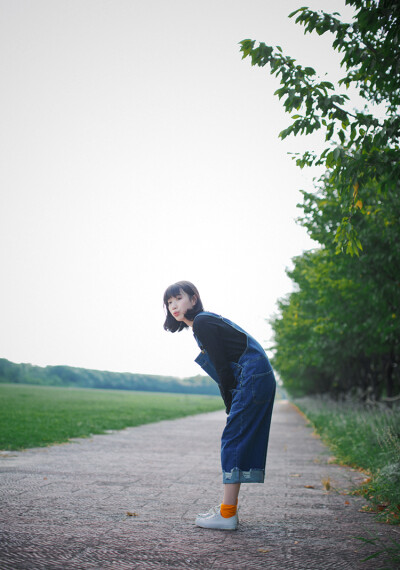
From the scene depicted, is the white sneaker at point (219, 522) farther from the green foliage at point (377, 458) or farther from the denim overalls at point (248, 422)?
the green foliage at point (377, 458)

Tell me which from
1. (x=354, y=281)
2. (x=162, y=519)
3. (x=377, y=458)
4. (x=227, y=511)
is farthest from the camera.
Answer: (x=354, y=281)

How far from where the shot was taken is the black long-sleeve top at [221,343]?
343cm

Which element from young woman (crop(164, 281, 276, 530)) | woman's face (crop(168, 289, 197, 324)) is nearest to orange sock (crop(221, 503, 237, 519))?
young woman (crop(164, 281, 276, 530))

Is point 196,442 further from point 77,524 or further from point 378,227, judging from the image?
point 77,524

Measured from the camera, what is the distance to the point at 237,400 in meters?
3.45

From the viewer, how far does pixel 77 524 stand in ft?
10.8

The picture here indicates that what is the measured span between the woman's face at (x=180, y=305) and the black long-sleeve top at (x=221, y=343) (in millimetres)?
313

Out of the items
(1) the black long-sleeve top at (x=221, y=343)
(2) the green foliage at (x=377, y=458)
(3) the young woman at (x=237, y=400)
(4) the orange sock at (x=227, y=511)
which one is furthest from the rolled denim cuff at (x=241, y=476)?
(2) the green foliage at (x=377, y=458)

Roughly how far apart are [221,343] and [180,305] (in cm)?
52

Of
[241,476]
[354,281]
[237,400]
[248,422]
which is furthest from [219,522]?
[354,281]

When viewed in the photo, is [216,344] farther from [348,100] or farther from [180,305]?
[348,100]

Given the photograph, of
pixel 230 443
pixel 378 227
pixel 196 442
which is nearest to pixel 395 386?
pixel 196 442

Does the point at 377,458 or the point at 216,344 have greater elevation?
the point at 216,344

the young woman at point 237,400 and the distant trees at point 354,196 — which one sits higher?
the distant trees at point 354,196
